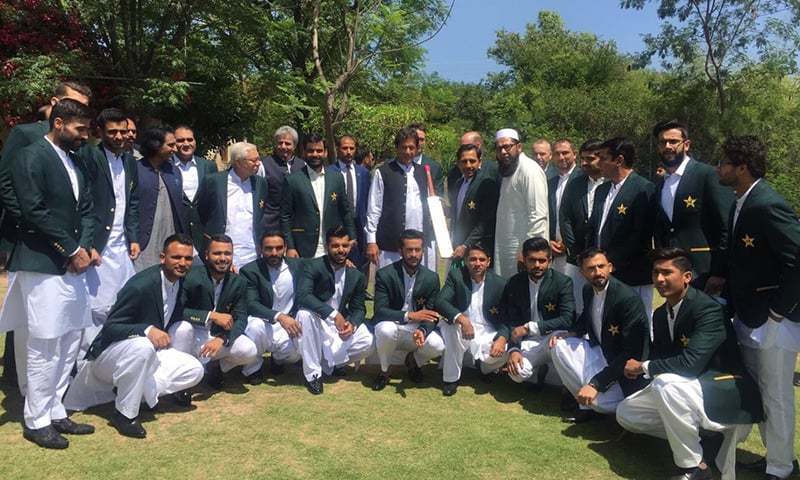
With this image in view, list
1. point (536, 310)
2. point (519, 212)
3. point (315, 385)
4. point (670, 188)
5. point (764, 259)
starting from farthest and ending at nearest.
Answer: point (519, 212) < point (536, 310) < point (315, 385) < point (670, 188) < point (764, 259)

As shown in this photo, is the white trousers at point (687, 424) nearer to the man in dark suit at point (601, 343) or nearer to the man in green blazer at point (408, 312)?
the man in dark suit at point (601, 343)

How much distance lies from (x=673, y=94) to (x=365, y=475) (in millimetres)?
22091

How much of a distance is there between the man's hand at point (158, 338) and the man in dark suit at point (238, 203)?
1.48 meters

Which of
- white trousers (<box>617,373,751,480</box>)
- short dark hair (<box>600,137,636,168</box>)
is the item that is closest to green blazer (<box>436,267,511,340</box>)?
short dark hair (<box>600,137,636,168</box>)

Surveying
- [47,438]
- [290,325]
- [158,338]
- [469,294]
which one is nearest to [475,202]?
[469,294]

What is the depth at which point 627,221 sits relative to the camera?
4.87m

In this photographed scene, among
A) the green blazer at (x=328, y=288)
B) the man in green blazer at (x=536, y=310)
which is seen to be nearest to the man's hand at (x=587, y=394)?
the man in green blazer at (x=536, y=310)

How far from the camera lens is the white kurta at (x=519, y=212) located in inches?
219

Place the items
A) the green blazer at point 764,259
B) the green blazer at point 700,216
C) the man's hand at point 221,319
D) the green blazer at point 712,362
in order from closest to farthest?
1. the green blazer at point 764,259
2. the green blazer at point 712,362
3. the green blazer at point 700,216
4. the man's hand at point 221,319

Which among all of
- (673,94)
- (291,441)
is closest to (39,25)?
(291,441)

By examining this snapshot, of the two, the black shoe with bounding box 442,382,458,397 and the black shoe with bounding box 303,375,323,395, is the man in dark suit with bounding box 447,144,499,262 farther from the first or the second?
the black shoe with bounding box 303,375,323,395

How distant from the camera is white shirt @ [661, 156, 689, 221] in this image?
465 cm

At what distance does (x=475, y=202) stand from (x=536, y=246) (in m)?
0.91

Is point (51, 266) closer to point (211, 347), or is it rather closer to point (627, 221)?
point (211, 347)
